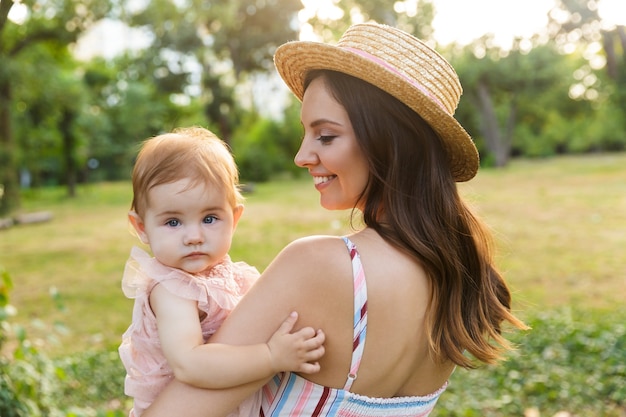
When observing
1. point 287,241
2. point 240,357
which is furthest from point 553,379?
point 287,241

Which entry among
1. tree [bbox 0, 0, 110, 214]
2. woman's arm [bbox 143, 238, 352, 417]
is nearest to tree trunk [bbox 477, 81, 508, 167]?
tree [bbox 0, 0, 110, 214]

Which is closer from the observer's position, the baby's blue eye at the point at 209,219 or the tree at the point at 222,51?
the baby's blue eye at the point at 209,219

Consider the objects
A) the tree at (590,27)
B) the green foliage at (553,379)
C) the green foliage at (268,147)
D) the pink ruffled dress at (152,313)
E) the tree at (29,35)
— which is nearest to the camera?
the pink ruffled dress at (152,313)

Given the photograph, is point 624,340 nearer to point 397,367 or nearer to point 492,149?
point 397,367

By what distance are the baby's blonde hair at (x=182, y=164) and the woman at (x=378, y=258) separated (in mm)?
180

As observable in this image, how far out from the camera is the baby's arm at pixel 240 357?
1281 millimetres

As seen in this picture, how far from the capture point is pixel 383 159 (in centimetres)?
146

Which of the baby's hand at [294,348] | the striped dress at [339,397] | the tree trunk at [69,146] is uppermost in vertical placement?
the tree trunk at [69,146]

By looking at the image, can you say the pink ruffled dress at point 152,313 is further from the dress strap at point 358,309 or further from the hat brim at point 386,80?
the hat brim at point 386,80

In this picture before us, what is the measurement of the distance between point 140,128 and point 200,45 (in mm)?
6788

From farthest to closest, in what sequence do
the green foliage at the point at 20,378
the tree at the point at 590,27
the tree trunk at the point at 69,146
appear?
the tree trunk at the point at 69,146 < the tree at the point at 590,27 < the green foliage at the point at 20,378

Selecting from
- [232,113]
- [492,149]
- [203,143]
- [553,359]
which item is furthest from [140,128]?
[203,143]

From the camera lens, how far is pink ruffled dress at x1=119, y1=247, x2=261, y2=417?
4.56ft

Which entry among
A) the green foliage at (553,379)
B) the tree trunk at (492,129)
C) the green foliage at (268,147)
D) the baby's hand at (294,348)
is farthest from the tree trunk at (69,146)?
the baby's hand at (294,348)
